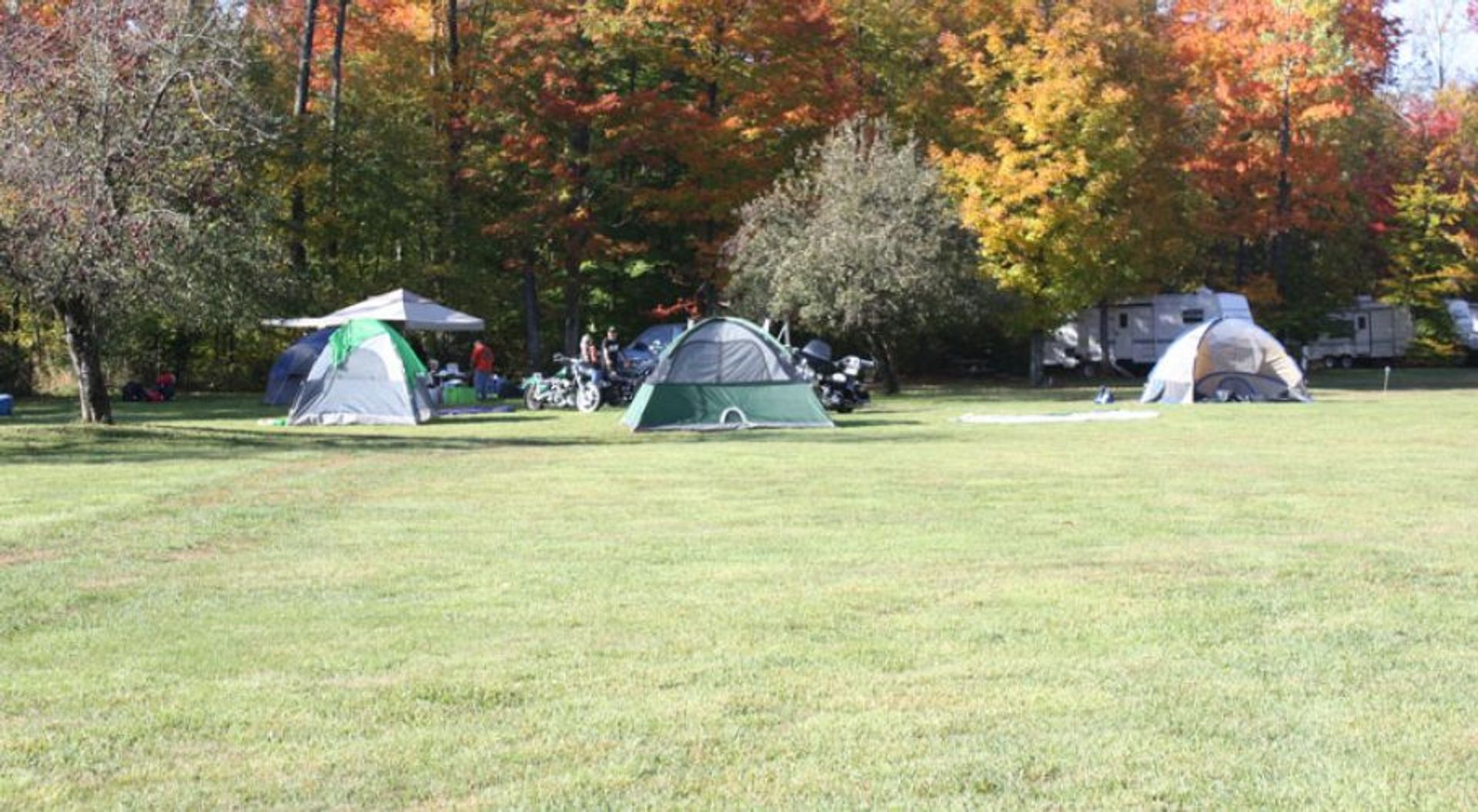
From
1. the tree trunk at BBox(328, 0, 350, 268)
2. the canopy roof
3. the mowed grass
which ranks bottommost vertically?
the mowed grass

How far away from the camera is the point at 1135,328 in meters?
44.8

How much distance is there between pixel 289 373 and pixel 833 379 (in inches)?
500

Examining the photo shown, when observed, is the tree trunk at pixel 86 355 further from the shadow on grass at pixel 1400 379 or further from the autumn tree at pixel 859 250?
the shadow on grass at pixel 1400 379

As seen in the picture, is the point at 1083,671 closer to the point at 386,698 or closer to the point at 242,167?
the point at 386,698

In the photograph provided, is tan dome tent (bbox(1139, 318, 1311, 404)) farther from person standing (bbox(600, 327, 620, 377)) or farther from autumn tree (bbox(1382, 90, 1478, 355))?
autumn tree (bbox(1382, 90, 1478, 355))

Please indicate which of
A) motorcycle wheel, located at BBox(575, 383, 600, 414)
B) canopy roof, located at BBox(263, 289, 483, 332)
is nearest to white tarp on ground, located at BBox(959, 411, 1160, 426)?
motorcycle wheel, located at BBox(575, 383, 600, 414)

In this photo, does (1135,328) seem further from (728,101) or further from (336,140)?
(336,140)

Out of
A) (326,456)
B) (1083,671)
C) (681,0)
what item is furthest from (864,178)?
(1083,671)

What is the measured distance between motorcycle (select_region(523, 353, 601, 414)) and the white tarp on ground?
7.09 metres

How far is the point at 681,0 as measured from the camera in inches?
1485

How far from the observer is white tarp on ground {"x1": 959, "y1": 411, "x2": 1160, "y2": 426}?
945 inches

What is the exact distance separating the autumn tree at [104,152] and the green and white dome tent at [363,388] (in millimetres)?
3303

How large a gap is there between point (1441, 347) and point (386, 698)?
165 ft

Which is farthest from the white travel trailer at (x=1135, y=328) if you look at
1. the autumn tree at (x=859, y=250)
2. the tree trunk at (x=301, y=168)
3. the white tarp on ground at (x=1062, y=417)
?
the tree trunk at (x=301, y=168)
